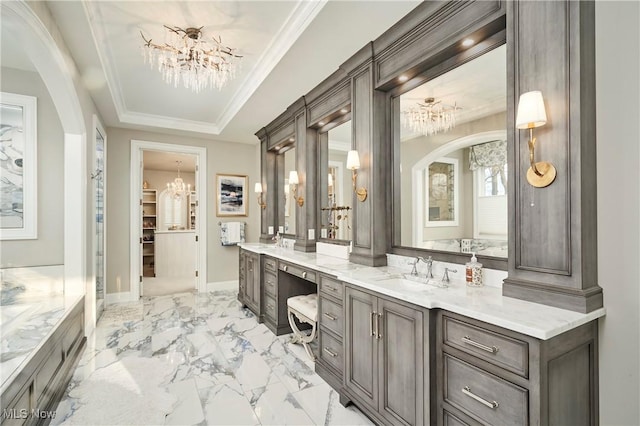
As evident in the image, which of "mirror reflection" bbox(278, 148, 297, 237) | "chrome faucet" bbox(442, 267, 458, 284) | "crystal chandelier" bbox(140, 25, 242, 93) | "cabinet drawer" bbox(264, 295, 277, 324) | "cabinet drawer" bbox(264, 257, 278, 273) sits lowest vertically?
"cabinet drawer" bbox(264, 295, 277, 324)

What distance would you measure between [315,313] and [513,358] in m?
1.78

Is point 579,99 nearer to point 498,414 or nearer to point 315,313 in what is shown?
point 498,414

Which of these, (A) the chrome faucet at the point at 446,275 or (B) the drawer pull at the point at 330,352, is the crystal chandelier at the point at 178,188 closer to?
(B) the drawer pull at the point at 330,352

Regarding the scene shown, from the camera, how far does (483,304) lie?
1.51 metres

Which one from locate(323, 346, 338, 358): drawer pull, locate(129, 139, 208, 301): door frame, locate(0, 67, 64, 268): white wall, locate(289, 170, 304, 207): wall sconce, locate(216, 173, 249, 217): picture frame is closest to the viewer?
locate(323, 346, 338, 358): drawer pull

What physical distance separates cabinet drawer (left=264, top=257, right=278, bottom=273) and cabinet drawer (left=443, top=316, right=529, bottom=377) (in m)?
2.32

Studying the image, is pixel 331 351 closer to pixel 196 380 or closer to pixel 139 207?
pixel 196 380

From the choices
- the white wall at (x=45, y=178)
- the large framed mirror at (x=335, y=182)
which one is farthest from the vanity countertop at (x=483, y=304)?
the white wall at (x=45, y=178)

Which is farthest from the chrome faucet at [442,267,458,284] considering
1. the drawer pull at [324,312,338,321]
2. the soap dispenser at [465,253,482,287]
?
the drawer pull at [324,312,338,321]

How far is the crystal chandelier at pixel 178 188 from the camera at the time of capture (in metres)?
8.28

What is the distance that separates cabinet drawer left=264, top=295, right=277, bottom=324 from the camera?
3611mm

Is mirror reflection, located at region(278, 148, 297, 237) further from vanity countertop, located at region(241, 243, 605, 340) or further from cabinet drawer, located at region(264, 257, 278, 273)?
vanity countertop, located at region(241, 243, 605, 340)

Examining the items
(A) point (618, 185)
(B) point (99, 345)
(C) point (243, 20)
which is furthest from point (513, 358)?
(B) point (99, 345)

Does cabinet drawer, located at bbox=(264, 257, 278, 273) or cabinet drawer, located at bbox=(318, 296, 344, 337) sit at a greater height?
cabinet drawer, located at bbox=(264, 257, 278, 273)
